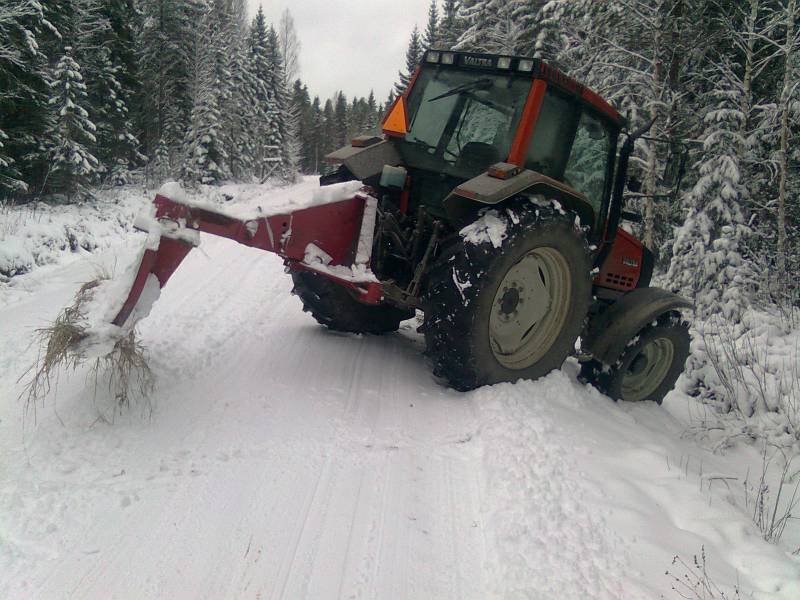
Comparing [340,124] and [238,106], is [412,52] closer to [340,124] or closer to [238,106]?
[238,106]

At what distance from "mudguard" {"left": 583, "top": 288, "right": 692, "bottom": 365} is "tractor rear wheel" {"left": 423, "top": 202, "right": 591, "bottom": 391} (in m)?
0.55

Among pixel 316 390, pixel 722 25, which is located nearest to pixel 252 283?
pixel 316 390

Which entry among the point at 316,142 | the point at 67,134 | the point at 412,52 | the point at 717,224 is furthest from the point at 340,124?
the point at 717,224

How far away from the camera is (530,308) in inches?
166

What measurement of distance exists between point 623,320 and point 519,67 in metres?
2.38

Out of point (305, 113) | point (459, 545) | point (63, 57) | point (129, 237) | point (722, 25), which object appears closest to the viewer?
point (459, 545)

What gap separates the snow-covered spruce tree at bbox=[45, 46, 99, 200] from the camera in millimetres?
13781

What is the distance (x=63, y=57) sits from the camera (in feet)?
46.7

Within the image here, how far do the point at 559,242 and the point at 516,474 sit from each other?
191 cm

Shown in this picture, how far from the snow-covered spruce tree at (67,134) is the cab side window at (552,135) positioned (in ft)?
44.0

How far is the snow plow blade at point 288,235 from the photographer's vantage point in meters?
3.00

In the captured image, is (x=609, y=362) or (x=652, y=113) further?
(x=652, y=113)

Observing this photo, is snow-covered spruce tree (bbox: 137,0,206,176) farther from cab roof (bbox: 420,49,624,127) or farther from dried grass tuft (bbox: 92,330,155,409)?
dried grass tuft (bbox: 92,330,155,409)

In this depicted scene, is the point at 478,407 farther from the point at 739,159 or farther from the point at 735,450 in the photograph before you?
the point at 739,159
